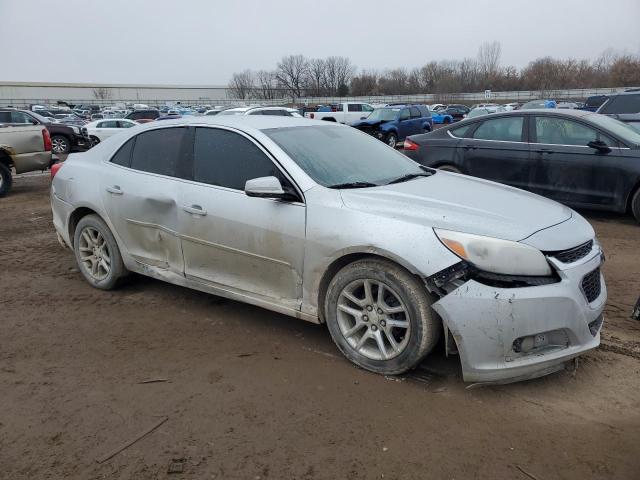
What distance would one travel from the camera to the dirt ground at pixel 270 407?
8.11 feet

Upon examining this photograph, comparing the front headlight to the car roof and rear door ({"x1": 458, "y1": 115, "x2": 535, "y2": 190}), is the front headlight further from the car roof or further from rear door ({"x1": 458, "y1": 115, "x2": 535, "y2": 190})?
rear door ({"x1": 458, "y1": 115, "x2": 535, "y2": 190})

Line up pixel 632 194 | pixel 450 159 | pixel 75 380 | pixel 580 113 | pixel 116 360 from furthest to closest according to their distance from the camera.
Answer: pixel 450 159 → pixel 580 113 → pixel 632 194 → pixel 116 360 → pixel 75 380

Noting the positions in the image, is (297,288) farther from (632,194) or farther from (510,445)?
(632,194)

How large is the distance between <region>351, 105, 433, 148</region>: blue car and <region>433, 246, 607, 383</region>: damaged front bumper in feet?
58.9

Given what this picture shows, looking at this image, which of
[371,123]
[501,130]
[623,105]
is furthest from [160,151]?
[371,123]

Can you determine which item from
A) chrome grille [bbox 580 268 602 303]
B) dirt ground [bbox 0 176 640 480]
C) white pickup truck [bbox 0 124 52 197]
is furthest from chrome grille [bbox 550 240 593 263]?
white pickup truck [bbox 0 124 52 197]

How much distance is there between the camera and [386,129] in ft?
67.1

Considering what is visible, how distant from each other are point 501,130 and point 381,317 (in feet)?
18.0

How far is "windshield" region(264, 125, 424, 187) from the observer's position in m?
3.66

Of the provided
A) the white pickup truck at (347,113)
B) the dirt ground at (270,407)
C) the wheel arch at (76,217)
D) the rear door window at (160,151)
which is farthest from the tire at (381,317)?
the white pickup truck at (347,113)

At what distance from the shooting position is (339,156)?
3.92 m

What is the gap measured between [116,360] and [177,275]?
85 cm

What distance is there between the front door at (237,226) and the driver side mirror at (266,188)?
100 mm

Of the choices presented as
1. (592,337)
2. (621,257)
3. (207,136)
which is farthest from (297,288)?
(621,257)
